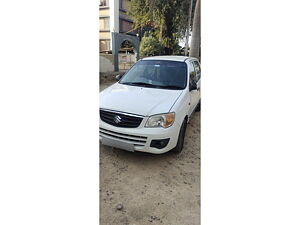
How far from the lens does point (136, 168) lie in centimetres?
270

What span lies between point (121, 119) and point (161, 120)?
51 cm

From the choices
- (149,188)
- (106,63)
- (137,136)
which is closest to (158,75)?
(137,136)

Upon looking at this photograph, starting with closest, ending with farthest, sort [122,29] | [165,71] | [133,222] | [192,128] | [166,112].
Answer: [133,222]
[166,112]
[165,71]
[192,128]
[122,29]

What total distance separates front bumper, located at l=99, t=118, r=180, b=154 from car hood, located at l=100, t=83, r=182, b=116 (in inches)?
8.1

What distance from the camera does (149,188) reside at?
233cm

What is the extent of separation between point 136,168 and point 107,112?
2.75 feet

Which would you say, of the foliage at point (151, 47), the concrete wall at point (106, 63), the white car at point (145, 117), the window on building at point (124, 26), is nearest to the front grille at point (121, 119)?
the white car at point (145, 117)

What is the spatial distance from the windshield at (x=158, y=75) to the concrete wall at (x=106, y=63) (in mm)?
6565

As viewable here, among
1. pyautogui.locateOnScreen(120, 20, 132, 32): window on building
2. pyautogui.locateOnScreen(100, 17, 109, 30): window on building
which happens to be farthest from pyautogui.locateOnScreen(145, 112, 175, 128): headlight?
pyautogui.locateOnScreen(120, 20, 132, 32): window on building

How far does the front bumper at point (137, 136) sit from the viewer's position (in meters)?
2.53

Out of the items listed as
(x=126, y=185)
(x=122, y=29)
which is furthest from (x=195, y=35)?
(x=122, y=29)

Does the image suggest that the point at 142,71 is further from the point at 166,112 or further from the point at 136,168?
the point at 136,168

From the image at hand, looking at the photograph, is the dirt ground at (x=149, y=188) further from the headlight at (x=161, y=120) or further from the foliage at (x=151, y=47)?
the foliage at (x=151, y=47)

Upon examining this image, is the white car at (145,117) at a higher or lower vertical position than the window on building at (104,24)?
lower
